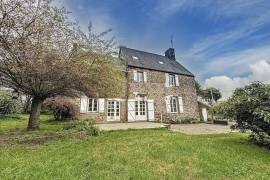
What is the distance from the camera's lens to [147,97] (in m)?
14.6

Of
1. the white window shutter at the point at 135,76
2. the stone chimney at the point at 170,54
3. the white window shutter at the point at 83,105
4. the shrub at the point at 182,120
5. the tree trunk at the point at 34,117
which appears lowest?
the shrub at the point at 182,120

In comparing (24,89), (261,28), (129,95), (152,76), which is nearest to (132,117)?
(129,95)

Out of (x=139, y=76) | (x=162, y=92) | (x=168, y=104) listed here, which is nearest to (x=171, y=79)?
(x=162, y=92)

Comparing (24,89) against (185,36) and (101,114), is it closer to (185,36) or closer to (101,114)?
(101,114)

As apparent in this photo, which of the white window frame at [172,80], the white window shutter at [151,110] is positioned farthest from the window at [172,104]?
the white window shutter at [151,110]

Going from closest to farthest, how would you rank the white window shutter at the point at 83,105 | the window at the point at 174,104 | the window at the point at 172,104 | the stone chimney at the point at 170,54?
the white window shutter at the point at 83,105 → the window at the point at 172,104 → the window at the point at 174,104 → the stone chimney at the point at 170,54

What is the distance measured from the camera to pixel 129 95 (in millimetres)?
13914

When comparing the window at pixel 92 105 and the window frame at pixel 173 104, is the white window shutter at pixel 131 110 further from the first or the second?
the window frame at pixel 173 104

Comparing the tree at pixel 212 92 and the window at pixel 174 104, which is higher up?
the tree at pixel 212 92

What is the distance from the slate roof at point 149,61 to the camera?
1522cm

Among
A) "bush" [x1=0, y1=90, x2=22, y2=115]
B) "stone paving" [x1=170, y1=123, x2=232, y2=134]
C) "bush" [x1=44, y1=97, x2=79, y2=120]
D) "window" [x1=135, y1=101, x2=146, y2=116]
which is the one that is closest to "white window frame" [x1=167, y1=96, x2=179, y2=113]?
"window" [x1=135, y1=101, x2=146, y2=116]

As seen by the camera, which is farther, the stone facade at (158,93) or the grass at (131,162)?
the stone facade at (158,93)

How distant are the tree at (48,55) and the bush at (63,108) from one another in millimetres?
3758

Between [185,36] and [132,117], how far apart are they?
24.0 feet
